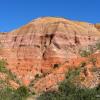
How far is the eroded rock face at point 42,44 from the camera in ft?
418

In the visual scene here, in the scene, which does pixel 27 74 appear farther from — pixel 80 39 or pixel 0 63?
pixel 80 39

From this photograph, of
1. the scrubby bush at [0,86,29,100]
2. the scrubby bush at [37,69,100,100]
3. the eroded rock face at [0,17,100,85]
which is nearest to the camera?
the scrubby bush at [37,69,100,100]

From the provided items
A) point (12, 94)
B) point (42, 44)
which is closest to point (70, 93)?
point (12, 94)

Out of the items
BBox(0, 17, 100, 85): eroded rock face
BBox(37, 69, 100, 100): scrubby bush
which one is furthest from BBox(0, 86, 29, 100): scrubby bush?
BBox(0, 17, 100, 85): eroded rock face

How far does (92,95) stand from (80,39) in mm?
53960

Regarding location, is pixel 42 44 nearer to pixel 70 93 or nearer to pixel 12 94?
pixel 12 94

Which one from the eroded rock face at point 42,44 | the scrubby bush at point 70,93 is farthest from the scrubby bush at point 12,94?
the eroded rock face at point 42,44

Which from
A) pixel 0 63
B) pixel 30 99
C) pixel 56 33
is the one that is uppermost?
pixel 56 33

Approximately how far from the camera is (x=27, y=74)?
410ft

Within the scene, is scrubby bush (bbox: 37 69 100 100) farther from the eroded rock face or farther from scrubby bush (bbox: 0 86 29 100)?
the eroded rock face

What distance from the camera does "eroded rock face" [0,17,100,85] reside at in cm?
12738

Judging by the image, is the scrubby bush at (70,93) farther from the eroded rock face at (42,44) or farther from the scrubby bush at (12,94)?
the eroded rock face at (42,44)

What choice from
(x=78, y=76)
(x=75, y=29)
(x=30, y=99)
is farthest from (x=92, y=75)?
(x=75, y=29)

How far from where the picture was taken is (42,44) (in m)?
134
